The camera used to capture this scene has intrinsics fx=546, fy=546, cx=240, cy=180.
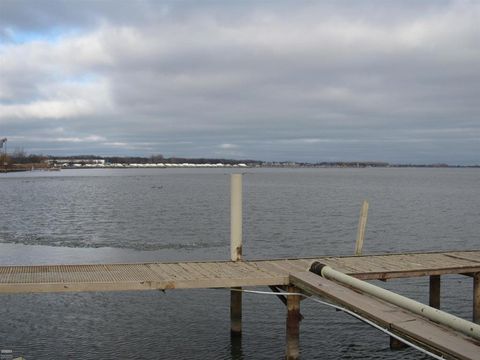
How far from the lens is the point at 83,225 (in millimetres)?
32562

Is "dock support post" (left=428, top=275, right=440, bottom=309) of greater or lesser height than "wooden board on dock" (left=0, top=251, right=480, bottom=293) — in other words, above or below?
below

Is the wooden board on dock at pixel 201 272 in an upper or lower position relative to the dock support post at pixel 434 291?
upper

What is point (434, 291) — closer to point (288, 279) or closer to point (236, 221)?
point (288, 279)

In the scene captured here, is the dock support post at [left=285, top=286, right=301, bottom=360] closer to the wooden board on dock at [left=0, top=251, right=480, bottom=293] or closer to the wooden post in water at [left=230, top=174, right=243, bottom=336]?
the wooden board on dock at [left=0, top=251, right=480, bottom=293]

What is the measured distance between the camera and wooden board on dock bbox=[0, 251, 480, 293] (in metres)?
9.08

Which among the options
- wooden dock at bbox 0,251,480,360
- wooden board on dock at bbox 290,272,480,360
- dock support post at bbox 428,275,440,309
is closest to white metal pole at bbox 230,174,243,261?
wooden dock at bbox 0,251,480,360

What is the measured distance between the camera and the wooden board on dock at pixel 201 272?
9078 mm

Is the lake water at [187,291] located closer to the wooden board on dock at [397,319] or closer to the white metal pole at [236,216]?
the white metal pole at [236,216]

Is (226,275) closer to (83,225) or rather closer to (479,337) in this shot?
(479,337)

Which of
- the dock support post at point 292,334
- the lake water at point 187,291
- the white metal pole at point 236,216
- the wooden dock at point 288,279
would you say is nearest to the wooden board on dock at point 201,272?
the wooden dock at point 288,279

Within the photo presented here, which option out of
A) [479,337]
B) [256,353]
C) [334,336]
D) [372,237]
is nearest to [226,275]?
[256,353]

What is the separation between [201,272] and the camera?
398 inches

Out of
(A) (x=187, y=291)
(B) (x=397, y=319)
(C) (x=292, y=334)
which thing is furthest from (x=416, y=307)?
(A) (x=187, y=291)

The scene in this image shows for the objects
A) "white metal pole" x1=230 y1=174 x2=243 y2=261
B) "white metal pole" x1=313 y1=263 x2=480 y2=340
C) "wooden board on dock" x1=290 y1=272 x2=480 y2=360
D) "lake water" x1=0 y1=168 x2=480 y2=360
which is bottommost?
"lake water" x1=0 y1=168 x2=480 y2=360
